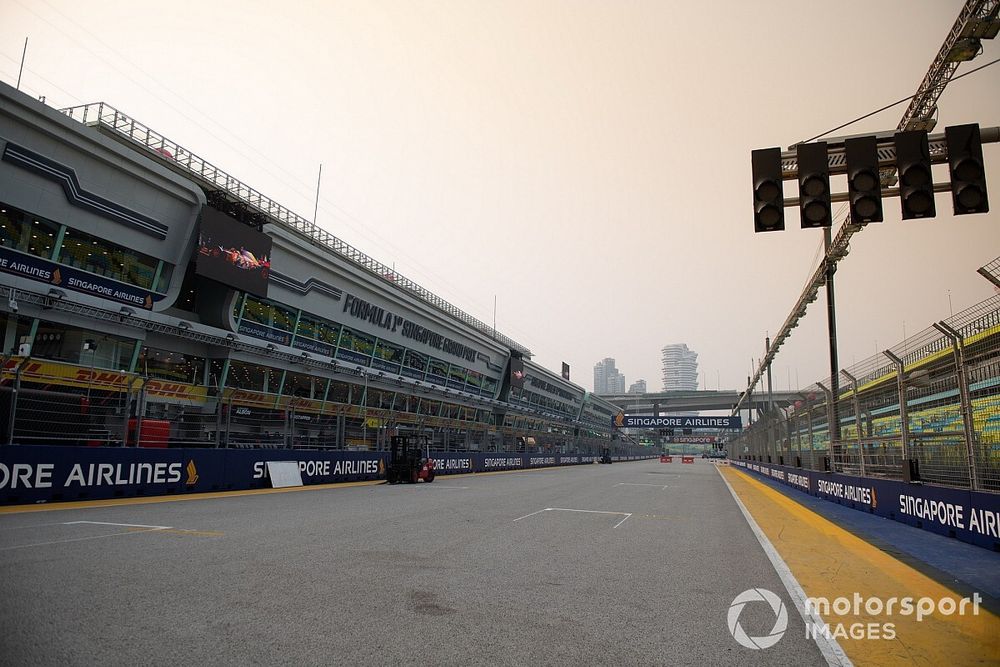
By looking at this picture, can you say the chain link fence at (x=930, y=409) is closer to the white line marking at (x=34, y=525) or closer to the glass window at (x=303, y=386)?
the white line marking at (x=34, y=525)

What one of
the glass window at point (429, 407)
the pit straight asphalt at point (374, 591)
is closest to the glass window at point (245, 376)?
the glass window at point (429, 407)

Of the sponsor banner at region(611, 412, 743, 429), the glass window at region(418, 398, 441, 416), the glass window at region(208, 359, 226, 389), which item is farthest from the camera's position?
the sponsor banner at region(611, 412, 743, 429)

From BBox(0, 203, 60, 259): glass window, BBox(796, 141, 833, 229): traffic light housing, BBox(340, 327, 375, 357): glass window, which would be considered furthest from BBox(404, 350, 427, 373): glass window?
BBox(796, 141, 833, 229): traffic light housing

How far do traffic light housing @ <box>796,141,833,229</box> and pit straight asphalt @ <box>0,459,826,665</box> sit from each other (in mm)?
5180

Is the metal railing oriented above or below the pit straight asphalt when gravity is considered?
above

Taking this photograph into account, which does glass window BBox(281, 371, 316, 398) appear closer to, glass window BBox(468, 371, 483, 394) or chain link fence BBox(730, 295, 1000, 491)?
glass window BBox(468, 371, 483, 394)

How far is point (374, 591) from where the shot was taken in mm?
5406

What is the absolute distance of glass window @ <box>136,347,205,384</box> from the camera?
87.1 feet

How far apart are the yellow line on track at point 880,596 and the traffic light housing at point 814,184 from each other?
492 cm

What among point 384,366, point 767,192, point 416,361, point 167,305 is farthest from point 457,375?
point 767,192

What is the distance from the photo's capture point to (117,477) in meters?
13.5

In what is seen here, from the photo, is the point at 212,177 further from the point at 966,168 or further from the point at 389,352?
the point at 966,168

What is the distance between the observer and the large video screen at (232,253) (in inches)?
1057

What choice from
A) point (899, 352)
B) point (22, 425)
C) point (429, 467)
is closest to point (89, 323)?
point (22, 425)
